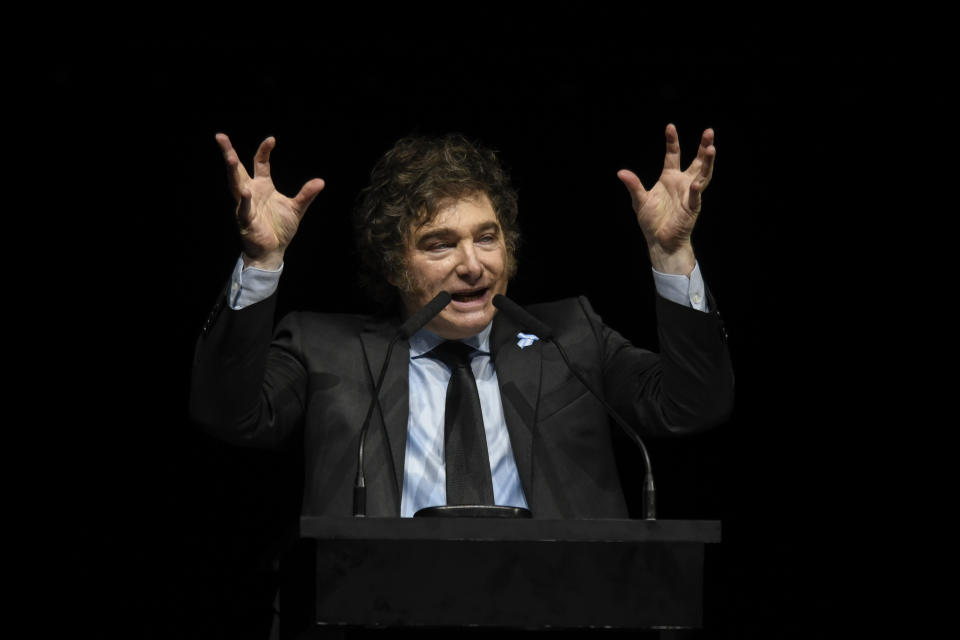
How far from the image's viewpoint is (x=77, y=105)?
2920mm

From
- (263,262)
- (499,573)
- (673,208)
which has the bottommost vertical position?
(499,573)

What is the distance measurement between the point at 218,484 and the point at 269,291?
35.1 inches

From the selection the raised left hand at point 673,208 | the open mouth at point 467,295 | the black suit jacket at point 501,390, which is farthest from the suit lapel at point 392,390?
the raised left hand at point 673,208

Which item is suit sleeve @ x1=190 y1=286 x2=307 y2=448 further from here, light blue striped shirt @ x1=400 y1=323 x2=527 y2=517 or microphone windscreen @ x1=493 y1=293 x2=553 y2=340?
microphone windscreen @ x1=493 y1=293 x2=553 y2=340

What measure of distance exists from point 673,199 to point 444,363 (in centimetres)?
62

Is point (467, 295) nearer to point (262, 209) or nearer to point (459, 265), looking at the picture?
point (459, 265)

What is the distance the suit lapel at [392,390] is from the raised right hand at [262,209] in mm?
320

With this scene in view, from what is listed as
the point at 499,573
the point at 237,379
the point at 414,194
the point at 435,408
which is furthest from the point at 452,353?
the point at 499,573

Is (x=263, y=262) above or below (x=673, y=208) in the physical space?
below

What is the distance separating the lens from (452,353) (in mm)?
2561

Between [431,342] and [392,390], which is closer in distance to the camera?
[392,390]

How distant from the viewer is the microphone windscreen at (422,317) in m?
2.03

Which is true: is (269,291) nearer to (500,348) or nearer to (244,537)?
(500,348)

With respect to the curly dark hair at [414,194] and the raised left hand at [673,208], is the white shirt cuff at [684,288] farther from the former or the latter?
the curly dark hair at [414,194]
